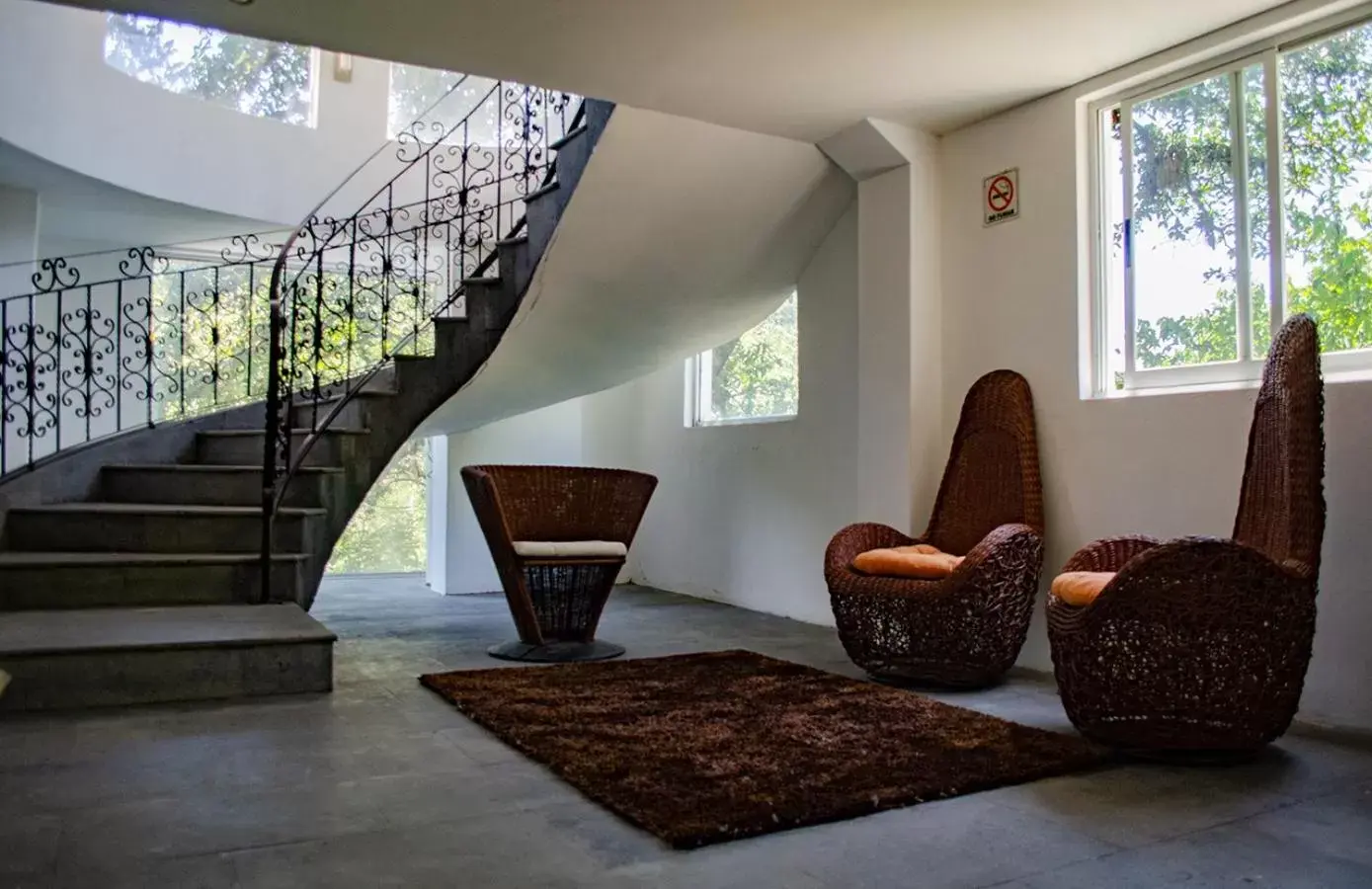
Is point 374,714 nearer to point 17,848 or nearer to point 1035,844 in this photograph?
point 17,848

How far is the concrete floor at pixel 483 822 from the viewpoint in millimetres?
1734

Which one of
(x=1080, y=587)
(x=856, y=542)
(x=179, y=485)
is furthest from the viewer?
(x=179, y=485)

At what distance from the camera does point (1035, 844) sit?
1889 millimetres

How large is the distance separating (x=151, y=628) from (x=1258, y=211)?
3.92 metres

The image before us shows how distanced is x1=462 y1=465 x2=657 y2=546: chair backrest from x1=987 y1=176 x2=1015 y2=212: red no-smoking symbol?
72.9 inches

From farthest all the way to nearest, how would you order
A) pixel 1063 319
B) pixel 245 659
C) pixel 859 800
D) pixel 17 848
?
1. pixel 1063 319
2. pixel 245 659
3. pixel 859 800
4. pixel 17 848

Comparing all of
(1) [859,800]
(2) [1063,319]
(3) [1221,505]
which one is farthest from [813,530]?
(1) [859,800]

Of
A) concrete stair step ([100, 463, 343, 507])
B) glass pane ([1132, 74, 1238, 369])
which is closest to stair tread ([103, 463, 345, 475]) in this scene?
concrete stair step ([100, 463, 343, 507])

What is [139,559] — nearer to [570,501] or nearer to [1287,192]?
[570,501]

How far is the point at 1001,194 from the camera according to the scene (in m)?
3.91

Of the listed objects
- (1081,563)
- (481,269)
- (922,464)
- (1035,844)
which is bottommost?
(1035,844)

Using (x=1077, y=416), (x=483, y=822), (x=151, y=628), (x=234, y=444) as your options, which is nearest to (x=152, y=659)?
(x=151, y=628)

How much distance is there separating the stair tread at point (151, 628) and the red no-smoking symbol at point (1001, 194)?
3.02 m

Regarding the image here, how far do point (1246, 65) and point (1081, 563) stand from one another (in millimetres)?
1736
